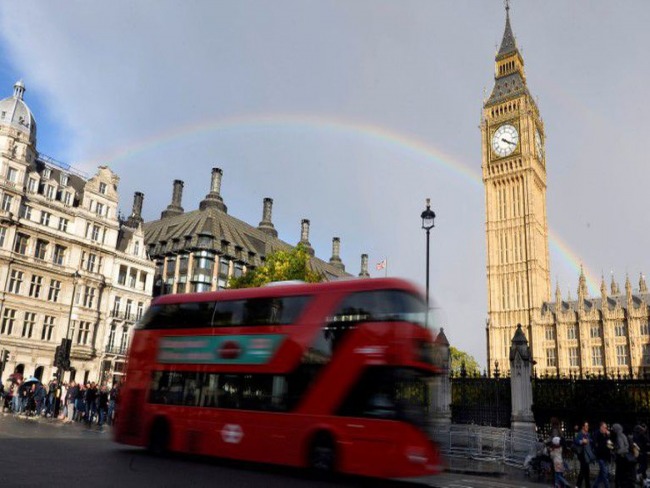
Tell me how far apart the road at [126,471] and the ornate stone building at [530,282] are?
73.0 m

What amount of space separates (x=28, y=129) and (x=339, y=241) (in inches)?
2834

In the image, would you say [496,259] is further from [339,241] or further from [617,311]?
[339,241]

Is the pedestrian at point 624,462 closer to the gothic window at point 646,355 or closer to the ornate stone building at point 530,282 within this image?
the ornate stone building at point 530,282

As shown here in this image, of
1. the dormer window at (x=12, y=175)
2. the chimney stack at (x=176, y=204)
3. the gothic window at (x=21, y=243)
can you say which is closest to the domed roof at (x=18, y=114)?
the dormer window at (x=12, y=175)

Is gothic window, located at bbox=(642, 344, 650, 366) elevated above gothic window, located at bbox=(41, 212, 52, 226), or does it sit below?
below

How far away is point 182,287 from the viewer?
198 ft

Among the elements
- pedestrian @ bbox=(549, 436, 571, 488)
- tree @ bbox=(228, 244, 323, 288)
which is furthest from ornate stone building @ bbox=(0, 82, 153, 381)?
pedestrian @ bbox=(549, 436, 571, 488)

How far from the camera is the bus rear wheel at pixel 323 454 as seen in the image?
36.2 feet

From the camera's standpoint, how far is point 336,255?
108 meters

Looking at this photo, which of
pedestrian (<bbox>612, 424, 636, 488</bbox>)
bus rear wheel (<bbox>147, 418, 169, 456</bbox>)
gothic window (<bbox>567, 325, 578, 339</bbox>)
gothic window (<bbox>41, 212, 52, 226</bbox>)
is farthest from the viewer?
gothic window (<bbox>567, 325, 578, 339</bbox>)

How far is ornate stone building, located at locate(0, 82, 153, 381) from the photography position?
4025 cm

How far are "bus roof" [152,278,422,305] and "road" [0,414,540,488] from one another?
407cm

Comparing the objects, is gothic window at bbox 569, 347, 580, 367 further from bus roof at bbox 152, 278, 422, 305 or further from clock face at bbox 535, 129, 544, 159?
bus roof at bbox 152, 278, 422, 305

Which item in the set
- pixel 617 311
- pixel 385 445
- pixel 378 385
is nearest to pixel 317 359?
pixel 378 385
